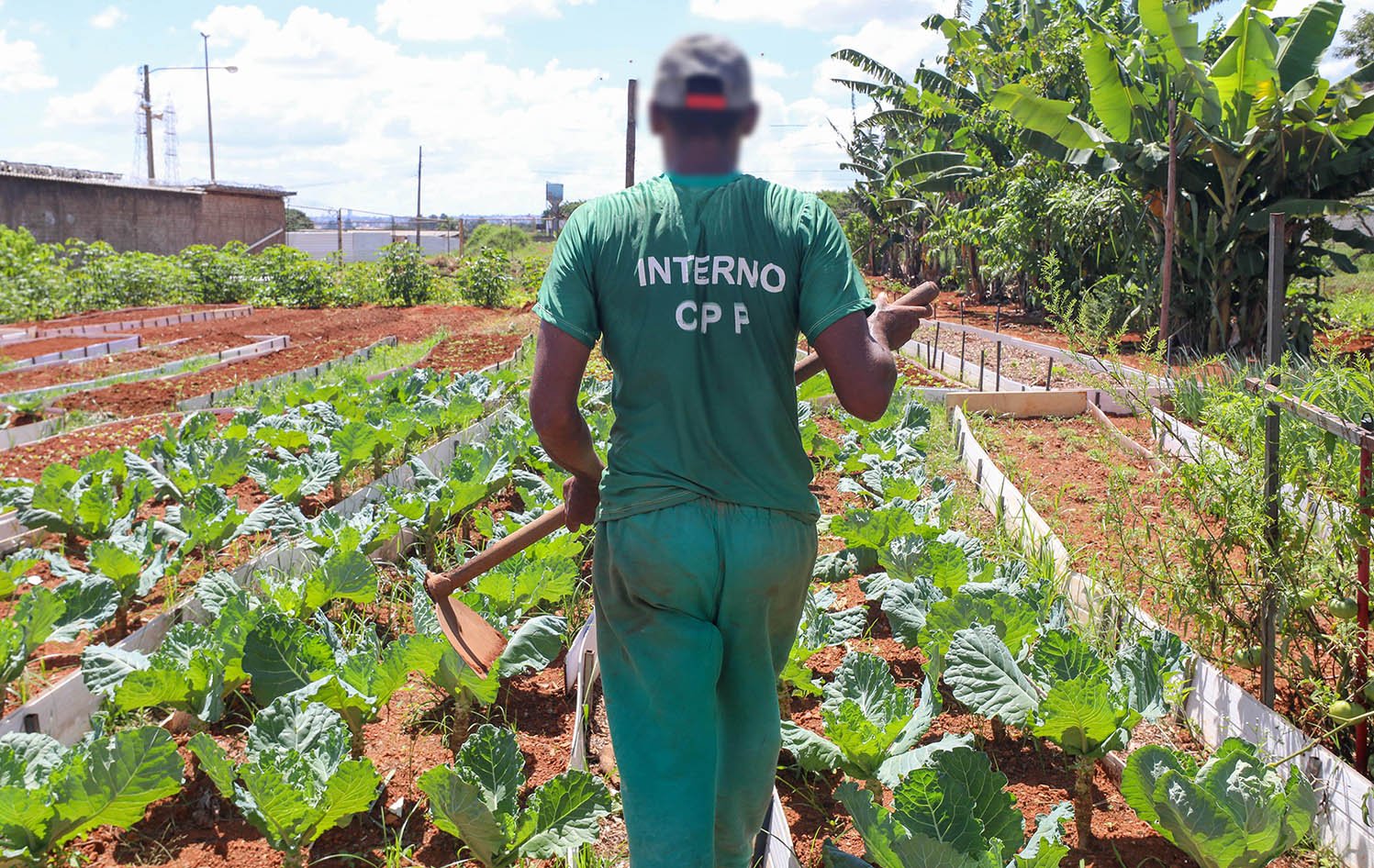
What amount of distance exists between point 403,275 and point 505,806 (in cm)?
2281

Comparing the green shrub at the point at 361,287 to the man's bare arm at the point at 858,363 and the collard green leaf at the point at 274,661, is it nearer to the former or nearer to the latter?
the collard green leaf at the point at 274,661

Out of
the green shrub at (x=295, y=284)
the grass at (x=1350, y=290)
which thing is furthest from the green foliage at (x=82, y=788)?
the green shrub at (x=295, y=284)

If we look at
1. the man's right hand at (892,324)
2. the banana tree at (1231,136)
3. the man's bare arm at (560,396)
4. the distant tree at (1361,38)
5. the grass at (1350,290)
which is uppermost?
the distant tree at (1361,38)

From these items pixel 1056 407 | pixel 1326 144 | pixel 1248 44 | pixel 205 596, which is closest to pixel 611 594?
pixel 205 596

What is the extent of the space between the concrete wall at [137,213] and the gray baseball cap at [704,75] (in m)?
30.6

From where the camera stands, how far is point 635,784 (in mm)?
2066

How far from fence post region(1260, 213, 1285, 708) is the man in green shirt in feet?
5.69

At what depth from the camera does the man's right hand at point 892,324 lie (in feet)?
7.07

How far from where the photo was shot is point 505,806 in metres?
2.65

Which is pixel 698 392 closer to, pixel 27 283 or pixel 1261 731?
pixel 1261 731

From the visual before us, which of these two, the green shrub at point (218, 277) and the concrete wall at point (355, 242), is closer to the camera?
the green shrub at point (218, 277)

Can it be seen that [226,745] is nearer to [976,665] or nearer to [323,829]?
[323,829]

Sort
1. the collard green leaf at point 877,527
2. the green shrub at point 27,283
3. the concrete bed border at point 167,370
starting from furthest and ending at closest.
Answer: the green shrub at point 27,283 → the concrete bed border at point 167,370 → the collard green leaf at point 877,527

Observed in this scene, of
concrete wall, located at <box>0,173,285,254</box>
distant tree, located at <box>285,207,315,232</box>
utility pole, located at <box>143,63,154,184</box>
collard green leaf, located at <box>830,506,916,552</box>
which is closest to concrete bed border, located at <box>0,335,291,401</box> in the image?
collard green leaf, located at <box>830,506,916,552</box>
